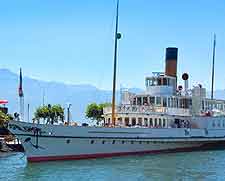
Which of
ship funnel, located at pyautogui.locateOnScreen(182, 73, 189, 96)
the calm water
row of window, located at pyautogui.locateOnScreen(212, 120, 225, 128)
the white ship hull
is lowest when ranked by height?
the calm water

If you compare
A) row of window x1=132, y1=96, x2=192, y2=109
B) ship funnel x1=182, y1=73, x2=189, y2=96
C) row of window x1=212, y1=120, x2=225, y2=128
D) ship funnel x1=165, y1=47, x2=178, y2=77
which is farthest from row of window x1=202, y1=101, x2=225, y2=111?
ship funnel x1=165, y1=47, x2=178, y2=77

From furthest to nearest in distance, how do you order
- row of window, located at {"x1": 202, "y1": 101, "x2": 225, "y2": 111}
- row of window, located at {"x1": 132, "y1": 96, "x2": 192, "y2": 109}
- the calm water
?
row of window, located at {"x1": 202, "y1": 101, "x2": 225, "y2": 111} < row of window, located at {"x1": 132, "y1": 96, "x2": 192, "y2": 109} < the calm water

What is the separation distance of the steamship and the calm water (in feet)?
4.71

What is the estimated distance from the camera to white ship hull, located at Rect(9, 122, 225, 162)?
1539 inches

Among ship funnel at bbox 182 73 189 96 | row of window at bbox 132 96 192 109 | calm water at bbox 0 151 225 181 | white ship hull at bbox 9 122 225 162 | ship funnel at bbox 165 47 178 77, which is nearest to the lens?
calm water at bbox 0 151 225 181

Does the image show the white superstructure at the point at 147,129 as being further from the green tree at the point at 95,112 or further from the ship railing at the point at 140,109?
the green tree at the point at 95,112

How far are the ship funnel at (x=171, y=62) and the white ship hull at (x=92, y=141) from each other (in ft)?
21.8

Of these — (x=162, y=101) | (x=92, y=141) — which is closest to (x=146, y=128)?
(x=92, y=141)

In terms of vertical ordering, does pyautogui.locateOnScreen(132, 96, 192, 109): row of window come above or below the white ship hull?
above

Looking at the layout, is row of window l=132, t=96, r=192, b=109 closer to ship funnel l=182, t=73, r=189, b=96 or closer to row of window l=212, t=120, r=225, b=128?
ship funnel l=182, t=73, r=189, b=96

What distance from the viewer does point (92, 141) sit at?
135ft

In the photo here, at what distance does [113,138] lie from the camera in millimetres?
42031

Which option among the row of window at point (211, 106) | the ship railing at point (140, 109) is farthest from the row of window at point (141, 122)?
Result: the row of window at point (211, 106)

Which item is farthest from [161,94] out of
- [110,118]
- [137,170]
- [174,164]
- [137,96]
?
[137,170]
